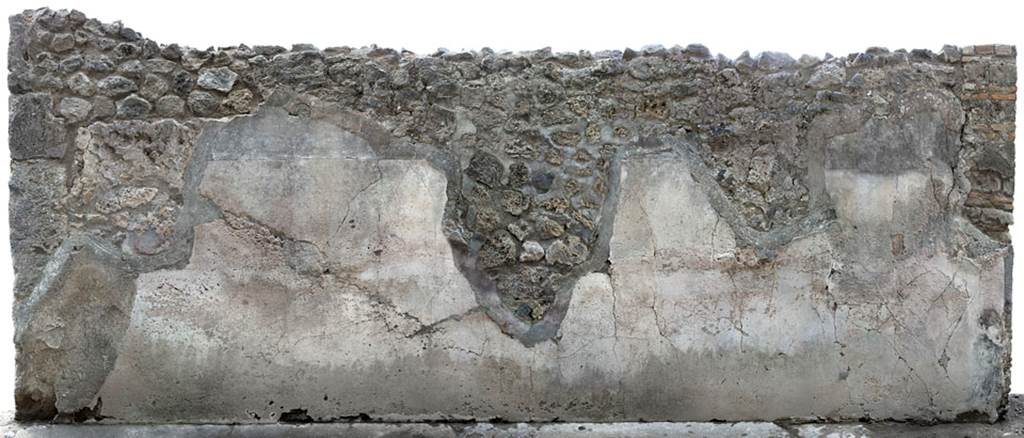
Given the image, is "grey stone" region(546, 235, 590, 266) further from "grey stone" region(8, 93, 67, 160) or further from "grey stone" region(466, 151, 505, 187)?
"grey stone" region(8, 93, 67, 160)

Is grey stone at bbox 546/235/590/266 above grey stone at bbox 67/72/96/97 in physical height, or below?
below

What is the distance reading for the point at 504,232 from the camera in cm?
477

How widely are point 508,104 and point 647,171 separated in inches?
24.5

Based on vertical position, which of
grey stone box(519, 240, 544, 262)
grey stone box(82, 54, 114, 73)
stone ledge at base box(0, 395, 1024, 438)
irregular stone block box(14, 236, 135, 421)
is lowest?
stone ledge at base box(0, 395, 1024, 438)

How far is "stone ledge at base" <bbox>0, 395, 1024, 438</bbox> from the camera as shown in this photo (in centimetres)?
468

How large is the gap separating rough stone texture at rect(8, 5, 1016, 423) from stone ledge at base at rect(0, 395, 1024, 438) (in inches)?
2.5

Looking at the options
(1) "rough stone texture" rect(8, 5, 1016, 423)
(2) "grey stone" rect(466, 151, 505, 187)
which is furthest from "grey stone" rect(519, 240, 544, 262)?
(2) "grey stone" rect(466, 151, 505, 187)

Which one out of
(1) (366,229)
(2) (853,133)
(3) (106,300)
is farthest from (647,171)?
(3) (106,300)

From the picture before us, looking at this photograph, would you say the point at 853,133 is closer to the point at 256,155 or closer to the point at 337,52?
the point at 337,52

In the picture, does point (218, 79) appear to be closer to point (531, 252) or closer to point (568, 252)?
point (531, 252)

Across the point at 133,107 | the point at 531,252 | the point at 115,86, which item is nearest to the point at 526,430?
the point at 531,252

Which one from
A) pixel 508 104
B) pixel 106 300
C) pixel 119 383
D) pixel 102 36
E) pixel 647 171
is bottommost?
pixel 119 383

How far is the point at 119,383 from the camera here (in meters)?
4.75

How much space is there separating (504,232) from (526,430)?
0.80 m
